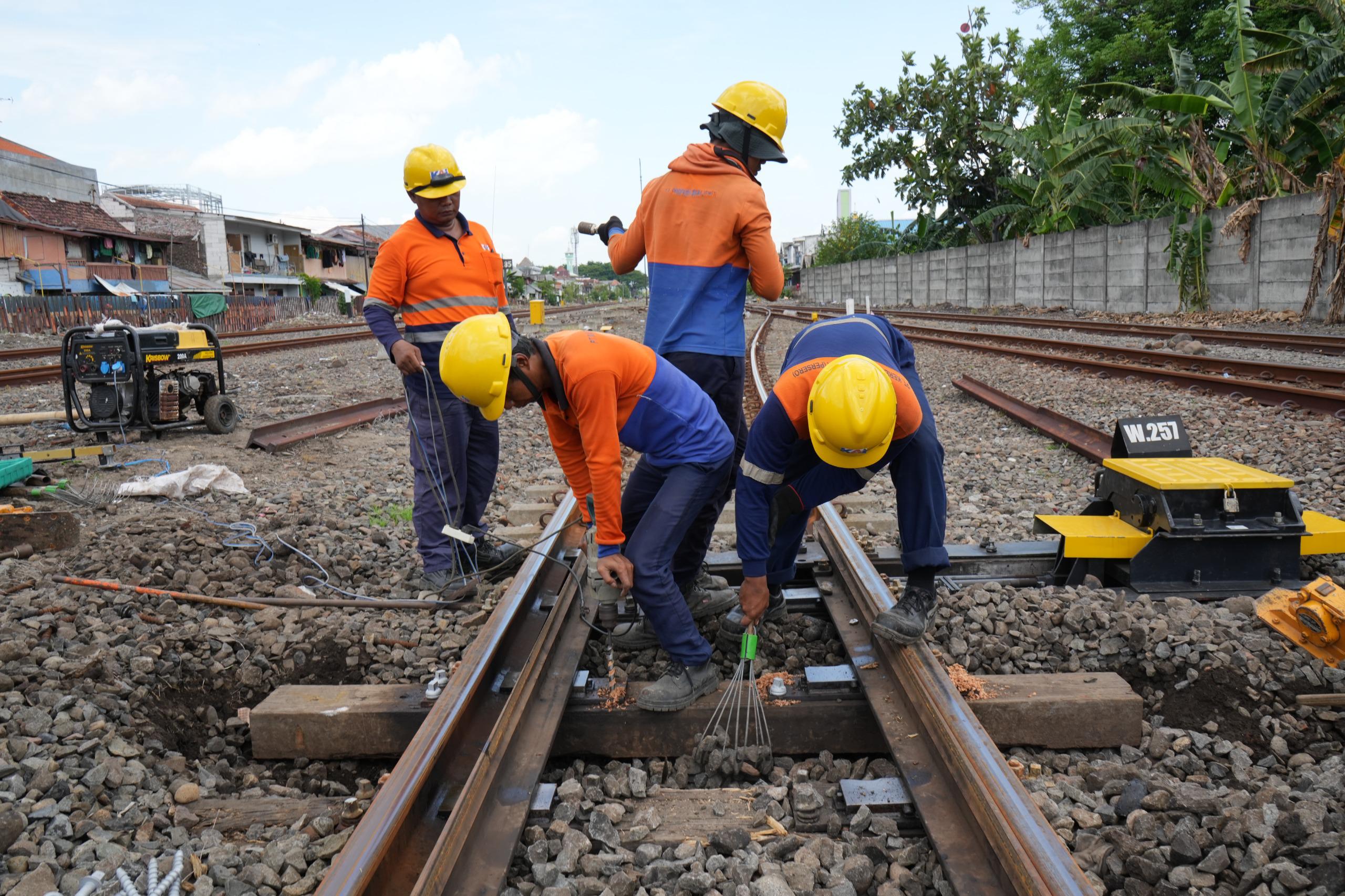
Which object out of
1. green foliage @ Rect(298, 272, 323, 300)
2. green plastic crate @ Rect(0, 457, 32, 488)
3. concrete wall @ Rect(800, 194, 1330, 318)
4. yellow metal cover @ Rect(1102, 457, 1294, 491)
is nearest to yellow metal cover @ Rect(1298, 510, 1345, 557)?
yellow metal cover @ Rect(1102, 457, 1294, 491)

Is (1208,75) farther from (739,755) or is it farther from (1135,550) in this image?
(739,755)

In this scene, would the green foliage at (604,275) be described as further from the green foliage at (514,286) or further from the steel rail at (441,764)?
the steel rail at (441,764)

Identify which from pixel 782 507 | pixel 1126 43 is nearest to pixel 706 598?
pixel 782 507

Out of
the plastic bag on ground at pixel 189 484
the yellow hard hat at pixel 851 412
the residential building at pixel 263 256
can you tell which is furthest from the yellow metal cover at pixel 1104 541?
the residential building at pixel 263 256

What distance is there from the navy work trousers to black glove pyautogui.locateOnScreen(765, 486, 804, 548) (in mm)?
206

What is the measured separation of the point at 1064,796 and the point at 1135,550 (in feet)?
5.35

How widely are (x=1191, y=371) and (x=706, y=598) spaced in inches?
306

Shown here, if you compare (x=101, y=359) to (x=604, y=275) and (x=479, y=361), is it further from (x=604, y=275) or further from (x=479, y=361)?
(x=604, y=275)

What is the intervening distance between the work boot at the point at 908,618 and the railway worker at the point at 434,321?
72.6 inches

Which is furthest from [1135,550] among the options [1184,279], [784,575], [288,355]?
[1184,279]

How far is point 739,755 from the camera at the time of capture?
2.59 metres

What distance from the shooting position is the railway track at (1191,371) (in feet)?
22.7

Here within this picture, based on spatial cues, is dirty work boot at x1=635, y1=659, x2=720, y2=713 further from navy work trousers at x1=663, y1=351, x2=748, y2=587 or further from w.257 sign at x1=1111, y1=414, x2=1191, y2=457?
w.257 sign at x1=1111, y1=414, x2=1191, y2=457

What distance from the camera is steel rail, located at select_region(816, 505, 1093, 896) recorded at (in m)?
1.80
